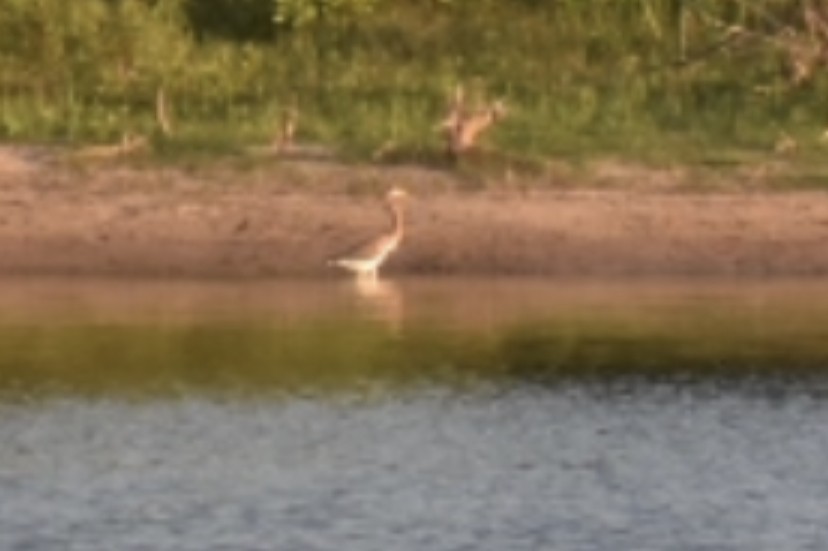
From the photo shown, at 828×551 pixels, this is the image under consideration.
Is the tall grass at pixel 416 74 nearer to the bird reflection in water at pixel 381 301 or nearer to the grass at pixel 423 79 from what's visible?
the grass at pixel 423 79

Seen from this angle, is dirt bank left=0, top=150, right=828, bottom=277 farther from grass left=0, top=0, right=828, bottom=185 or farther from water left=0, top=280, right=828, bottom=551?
grass left=0, top=0, right=828, bottom=185

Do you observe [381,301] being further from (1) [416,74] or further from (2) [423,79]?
(1) [416,74]

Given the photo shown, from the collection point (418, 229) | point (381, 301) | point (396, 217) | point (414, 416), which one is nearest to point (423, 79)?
point (418, 229)

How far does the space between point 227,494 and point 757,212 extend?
7898mm

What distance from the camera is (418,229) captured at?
24312 mm

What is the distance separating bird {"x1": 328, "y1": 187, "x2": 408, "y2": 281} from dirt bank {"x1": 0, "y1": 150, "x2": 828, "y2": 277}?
0.17 meters

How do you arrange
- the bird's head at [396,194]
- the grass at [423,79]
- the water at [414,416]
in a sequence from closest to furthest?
the water at [414,416]
the bird's head at [396,194]
the grass at [423,79]

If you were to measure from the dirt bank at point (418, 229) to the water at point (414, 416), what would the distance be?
32cm

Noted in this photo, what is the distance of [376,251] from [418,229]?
0.57m

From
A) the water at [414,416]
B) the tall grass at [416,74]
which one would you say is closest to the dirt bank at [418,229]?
the water at [414,416]

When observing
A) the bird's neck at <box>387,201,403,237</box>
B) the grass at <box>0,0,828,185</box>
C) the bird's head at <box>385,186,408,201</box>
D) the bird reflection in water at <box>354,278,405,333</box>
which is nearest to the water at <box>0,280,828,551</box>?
the bird reflection in water at <box>354,278,405,333</box>

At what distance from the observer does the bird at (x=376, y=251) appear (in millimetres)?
23859

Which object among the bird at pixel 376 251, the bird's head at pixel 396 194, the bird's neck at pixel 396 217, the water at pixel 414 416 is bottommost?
the water at pixel 414 416

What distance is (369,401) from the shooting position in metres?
19.9
